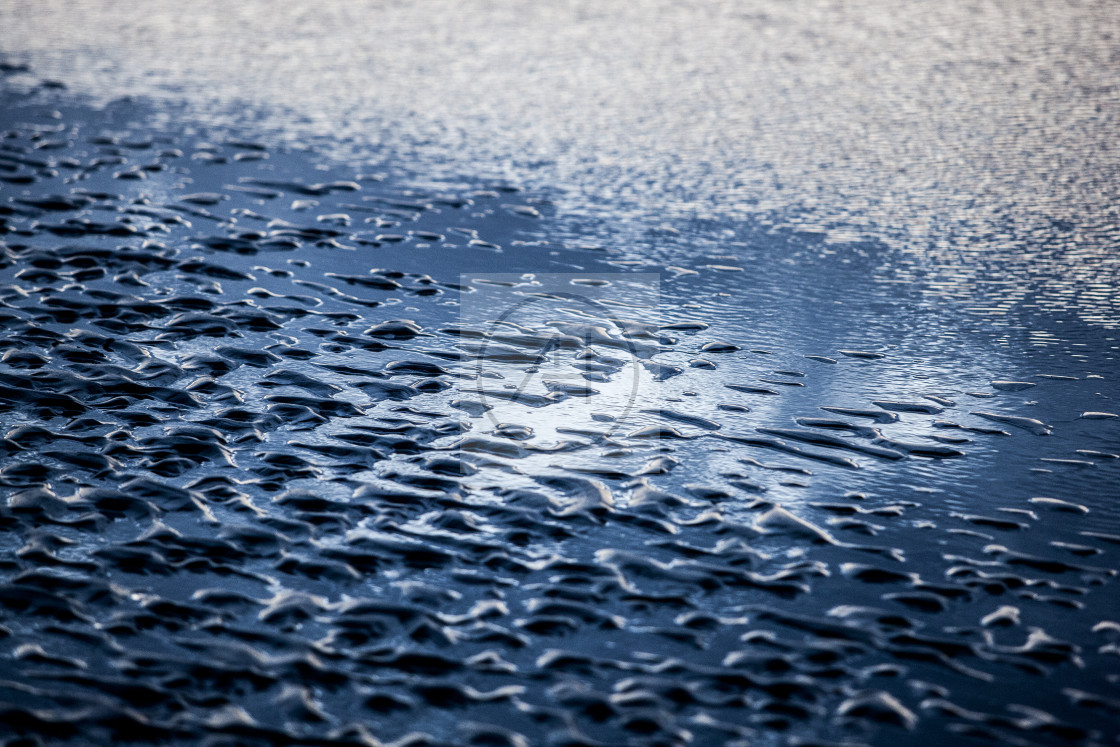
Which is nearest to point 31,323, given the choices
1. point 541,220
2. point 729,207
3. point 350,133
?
point 541,220

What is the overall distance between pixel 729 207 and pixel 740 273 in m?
0.67

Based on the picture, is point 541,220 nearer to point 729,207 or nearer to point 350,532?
point 729,207

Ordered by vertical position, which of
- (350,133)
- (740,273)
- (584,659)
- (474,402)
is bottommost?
(584,659)

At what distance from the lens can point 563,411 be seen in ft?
10.0

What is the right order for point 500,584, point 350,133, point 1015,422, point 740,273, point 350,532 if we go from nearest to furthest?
point 500,584 → point 350,532 → point 1015,422 → point 740,273 → point 350,133

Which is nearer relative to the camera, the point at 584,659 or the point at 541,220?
the point at 584,659

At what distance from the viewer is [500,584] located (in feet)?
7.64

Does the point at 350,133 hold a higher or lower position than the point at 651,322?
higher

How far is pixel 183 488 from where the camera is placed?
2637mm

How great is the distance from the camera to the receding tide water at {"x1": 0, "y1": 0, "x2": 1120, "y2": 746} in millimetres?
2080

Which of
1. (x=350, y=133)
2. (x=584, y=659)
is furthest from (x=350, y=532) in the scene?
(x=350, y=133)

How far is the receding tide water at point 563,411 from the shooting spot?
2.08m

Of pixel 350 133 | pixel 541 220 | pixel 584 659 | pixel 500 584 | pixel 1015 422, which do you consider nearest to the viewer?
pixel 584 659

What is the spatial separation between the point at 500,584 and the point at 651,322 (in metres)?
1.44
